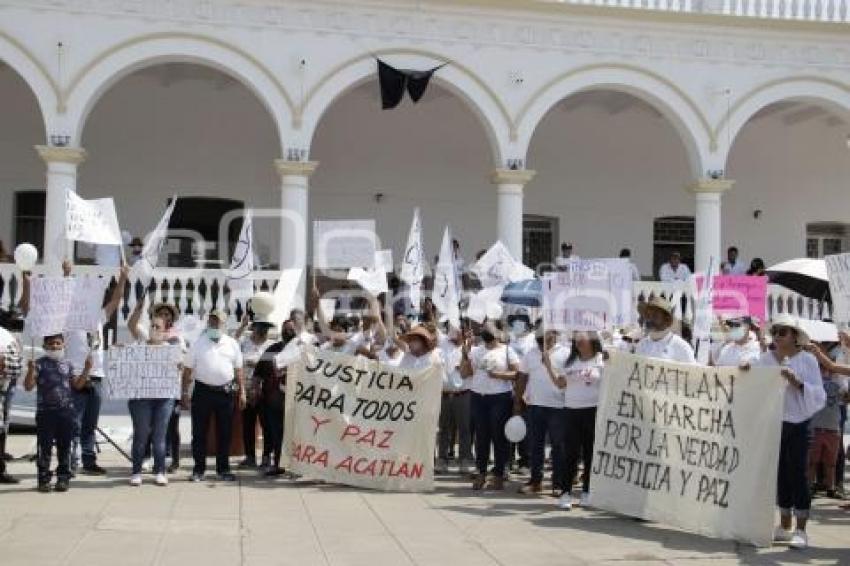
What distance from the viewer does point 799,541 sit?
7574 millimetres

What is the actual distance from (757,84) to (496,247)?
7655 mm

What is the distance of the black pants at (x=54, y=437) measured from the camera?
9.25 meters

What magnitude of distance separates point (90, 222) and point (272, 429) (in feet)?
9.17

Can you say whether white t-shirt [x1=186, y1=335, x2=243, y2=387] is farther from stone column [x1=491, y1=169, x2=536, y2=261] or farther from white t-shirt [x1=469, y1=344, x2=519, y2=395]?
stone column [x1=491, y1=169, x2=536, y2=261]

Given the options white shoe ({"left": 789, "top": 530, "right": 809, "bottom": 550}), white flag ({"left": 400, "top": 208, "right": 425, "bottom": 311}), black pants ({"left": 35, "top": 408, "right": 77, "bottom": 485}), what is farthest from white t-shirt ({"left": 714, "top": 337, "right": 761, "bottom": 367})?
black pants ({"left": 35, "top": 408, "right": 77, "bottom": 485})

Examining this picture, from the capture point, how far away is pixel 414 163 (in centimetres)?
2148

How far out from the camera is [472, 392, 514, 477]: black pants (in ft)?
33.2

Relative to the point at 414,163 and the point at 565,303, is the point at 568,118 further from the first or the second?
the point at 565,303

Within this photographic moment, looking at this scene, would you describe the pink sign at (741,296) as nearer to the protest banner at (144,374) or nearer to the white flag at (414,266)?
the white flag at (414,266)

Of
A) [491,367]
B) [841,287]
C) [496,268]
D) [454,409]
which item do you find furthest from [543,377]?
[496,268]

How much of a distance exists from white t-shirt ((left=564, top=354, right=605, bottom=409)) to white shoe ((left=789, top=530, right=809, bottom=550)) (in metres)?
1.99

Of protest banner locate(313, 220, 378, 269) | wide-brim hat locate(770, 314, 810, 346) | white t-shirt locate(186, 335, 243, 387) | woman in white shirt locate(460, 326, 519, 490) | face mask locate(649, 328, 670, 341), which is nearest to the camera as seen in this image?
wide-brim hat locate(770, 314, 810, 346)

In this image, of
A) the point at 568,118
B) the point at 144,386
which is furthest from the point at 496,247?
the point at 568,118

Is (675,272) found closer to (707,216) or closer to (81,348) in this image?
(707,216)
